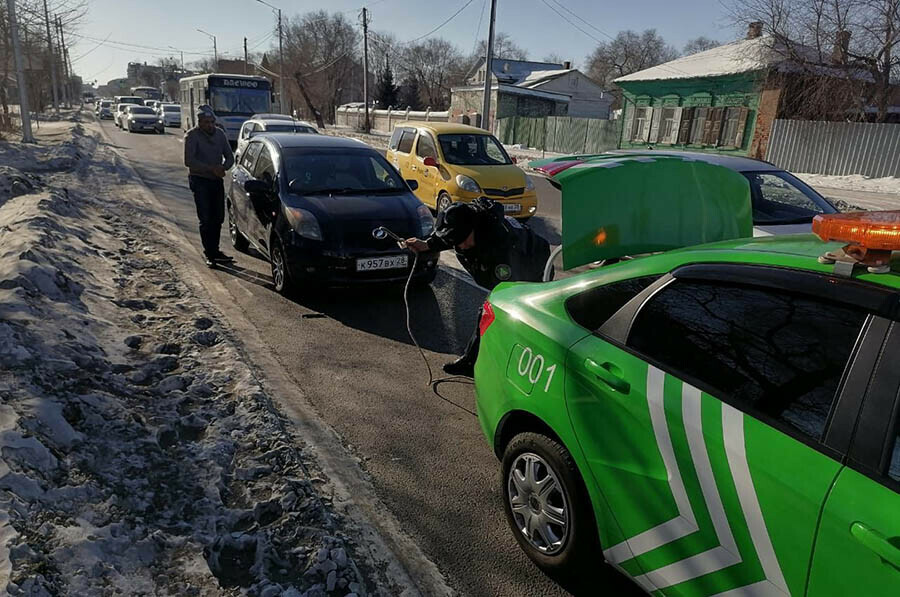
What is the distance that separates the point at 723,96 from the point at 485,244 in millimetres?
24774

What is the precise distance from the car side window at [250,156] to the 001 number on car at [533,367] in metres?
5.90

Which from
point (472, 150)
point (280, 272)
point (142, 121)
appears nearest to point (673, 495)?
point (280, 272)

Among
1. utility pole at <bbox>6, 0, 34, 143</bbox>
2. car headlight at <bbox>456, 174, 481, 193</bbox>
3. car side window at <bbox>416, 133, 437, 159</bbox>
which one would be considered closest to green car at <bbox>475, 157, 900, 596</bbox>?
car headlight at <bbox>456, 174, 481, 193</bbox>

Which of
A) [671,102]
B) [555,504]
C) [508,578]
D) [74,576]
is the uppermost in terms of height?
[671,102]

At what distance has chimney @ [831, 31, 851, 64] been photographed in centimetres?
2047

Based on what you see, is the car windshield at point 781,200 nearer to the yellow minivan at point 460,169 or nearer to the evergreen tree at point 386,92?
the yellow minivan at point 460,169

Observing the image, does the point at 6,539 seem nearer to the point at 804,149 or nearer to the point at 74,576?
the point at 74,576

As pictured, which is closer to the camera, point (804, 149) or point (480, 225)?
point (480, 225)

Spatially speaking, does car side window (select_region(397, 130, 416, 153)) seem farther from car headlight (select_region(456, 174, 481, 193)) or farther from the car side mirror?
the car side mirror

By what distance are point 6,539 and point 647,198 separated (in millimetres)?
3325

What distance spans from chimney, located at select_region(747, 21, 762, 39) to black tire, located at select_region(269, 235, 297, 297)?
23.9 meters

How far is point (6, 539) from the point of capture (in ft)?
7.29

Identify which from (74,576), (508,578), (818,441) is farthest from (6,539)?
(818,441)

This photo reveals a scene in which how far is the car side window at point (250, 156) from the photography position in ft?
24.7
